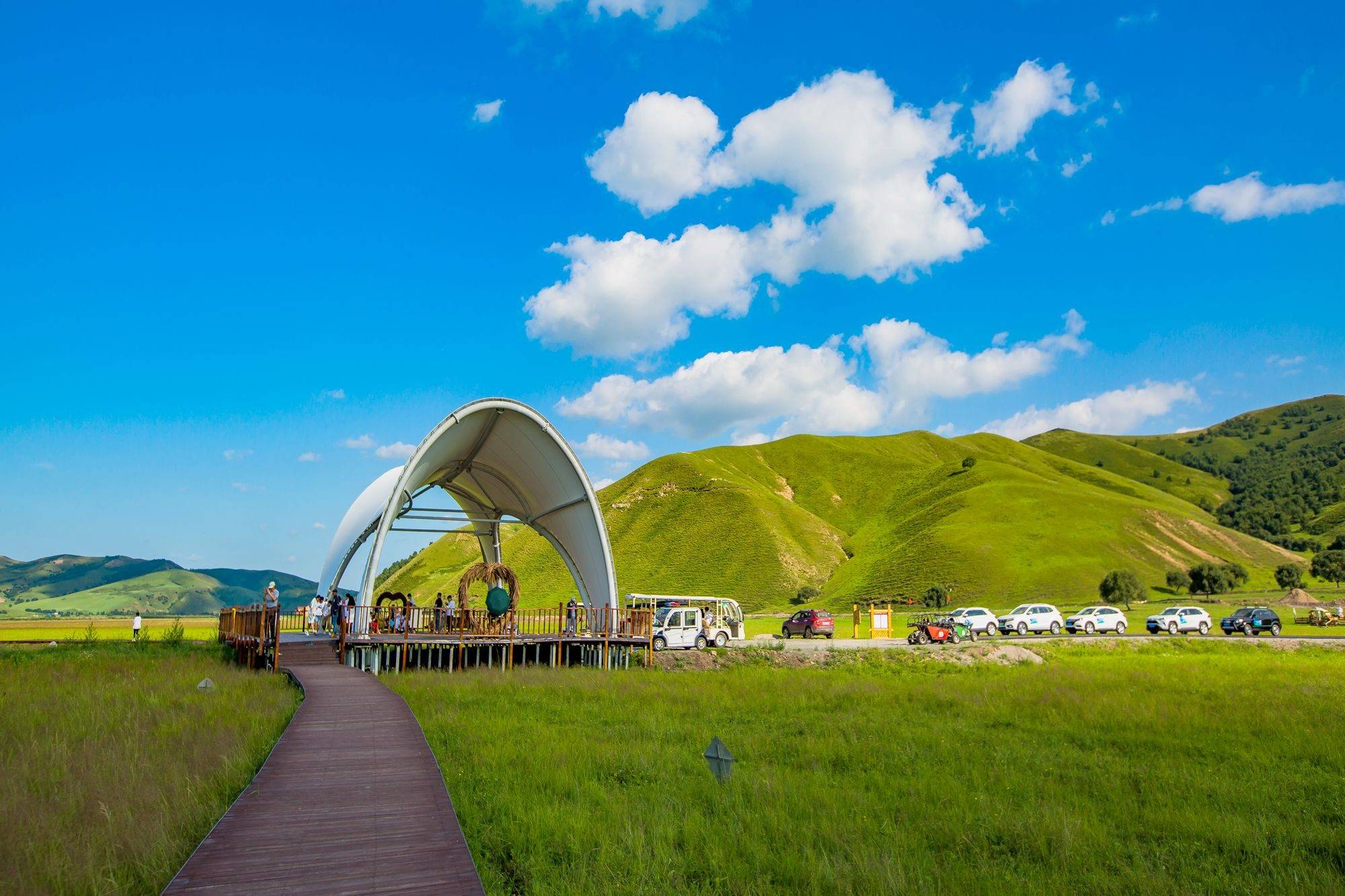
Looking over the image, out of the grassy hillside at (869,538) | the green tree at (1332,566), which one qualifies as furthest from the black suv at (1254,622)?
the green tree at (1332,566)

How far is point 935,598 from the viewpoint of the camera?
7462 cm

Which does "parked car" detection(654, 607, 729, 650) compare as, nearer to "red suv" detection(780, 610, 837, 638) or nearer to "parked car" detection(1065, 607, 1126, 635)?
"red suv" detection(780, 610, 837, 638)

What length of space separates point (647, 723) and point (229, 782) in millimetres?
7006

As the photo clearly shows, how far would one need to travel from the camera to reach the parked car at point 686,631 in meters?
31.8

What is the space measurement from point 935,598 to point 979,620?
1330 inches

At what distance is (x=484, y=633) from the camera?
2509 centimetres

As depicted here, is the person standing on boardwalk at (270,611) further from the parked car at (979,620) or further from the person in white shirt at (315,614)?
the parked car at (979,620)

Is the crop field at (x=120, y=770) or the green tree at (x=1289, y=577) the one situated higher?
the crop field at (x=120, y=770)

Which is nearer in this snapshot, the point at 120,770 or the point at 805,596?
the point at 120,770

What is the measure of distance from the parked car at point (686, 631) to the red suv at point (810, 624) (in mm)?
8348

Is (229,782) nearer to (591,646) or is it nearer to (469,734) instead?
(469,734)


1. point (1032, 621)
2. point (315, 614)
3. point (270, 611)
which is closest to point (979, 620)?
point (1032, 621)

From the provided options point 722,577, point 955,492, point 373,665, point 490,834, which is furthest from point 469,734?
point 955,492

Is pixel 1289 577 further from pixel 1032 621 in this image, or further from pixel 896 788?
pixel 896 788
